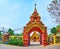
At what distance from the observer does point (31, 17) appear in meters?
29.5

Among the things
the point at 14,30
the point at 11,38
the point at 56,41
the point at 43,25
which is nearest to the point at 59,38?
the point at 56,41

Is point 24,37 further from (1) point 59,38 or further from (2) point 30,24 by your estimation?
(1) point 59,38

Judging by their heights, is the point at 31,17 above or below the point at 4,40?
above

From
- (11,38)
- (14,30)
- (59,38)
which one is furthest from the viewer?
(14,30)

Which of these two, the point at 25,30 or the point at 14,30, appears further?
the point at 14,30

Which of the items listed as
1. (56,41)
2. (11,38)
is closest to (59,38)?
(56,41)

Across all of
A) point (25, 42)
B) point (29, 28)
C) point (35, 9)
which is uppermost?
point (35, 9)

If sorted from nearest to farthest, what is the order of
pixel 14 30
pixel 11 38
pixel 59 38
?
pixel 59 38 < pixel 11 38 < pixel 14 30

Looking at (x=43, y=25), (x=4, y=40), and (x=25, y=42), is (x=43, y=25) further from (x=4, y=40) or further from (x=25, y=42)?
(x=4, y=40)

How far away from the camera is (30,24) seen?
28.7m

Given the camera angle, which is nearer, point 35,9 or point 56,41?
point 56,41

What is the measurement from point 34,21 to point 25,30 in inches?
72.0

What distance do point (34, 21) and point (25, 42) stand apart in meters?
3.27

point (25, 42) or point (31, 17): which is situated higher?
point (31, 17)
